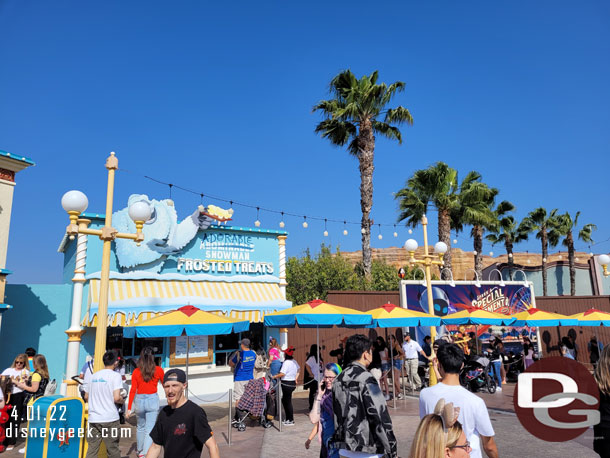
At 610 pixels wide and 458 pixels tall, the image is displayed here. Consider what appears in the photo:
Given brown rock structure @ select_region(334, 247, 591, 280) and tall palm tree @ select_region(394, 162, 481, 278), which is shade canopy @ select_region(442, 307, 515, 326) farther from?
brown rock structure @ select_region(334, 247, 591, 280)

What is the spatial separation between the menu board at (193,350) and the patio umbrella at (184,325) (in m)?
4.94

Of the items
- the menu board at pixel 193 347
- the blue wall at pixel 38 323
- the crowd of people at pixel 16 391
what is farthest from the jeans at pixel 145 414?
the menu board at pixel 193 347

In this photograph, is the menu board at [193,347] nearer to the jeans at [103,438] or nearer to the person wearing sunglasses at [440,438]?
the jeans at [103,438]

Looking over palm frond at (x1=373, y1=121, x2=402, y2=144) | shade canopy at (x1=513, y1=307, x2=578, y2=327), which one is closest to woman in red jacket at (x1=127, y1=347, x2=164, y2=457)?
shade canopy at (x1=513, y1=307, x2=578, y2=327)

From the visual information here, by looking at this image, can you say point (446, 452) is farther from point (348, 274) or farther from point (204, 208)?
point (348, 274)

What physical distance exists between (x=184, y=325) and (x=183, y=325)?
0.06 feet

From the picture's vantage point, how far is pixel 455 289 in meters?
17.9

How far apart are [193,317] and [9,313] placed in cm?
662

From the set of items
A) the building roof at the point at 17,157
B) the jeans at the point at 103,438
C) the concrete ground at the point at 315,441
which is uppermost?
the building roof at the point at 17,157

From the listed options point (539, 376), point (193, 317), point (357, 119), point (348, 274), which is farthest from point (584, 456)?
point (348, 274)

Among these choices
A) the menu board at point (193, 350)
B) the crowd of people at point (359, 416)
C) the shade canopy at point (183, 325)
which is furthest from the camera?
the menu board at point (193, 350)

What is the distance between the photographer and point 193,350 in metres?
13.9

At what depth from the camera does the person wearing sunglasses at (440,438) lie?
83.0 inches

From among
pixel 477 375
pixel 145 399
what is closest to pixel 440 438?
pixel 145 399
